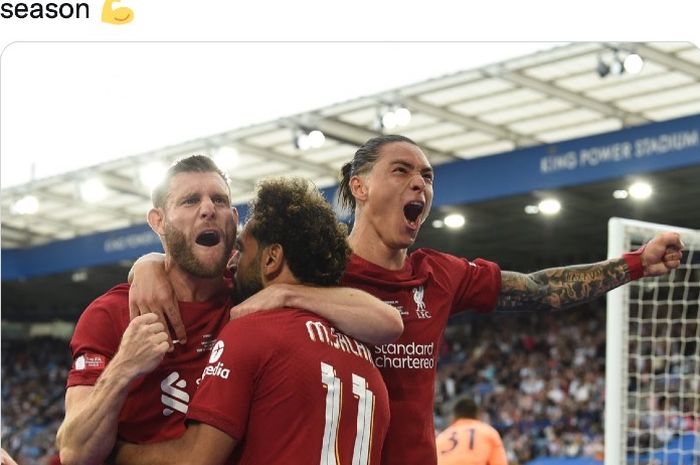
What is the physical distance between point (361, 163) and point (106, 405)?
169cm

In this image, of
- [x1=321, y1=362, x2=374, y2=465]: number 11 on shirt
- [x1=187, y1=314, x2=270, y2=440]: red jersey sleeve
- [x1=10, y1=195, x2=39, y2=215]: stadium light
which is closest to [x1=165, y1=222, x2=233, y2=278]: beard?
[x1=187, y1=314, x2=270, y2=440]: red jersey sleeve

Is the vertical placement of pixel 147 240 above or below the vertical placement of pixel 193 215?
above

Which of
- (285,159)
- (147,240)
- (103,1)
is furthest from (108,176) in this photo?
(103,1)

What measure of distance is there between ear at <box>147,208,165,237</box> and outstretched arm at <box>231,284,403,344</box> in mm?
456

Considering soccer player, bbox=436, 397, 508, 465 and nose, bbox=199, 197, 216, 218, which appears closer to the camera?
nose, bbox=199, 197, 216, 218

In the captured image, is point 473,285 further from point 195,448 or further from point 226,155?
point 226,155

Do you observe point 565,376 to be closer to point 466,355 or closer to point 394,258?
point 466,355

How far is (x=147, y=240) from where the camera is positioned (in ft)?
78.2

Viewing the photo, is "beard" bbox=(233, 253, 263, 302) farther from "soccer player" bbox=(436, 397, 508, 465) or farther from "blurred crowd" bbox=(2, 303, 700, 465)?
"blurred crowd" bbox=(2, 303, 700, 465)

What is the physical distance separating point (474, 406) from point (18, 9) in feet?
19.0

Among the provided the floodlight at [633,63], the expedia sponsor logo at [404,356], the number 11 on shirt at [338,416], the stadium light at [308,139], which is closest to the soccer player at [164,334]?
the number 11 on shirt at [338,416]

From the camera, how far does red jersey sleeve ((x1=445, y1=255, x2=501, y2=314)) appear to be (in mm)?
4410

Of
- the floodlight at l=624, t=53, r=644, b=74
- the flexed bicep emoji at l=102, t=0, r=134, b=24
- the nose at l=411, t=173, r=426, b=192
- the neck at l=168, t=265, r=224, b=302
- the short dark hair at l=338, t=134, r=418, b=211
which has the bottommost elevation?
the neck at l=168, t=265, r=224, b=302

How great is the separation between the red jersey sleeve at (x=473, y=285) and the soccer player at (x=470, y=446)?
466 centimetres
